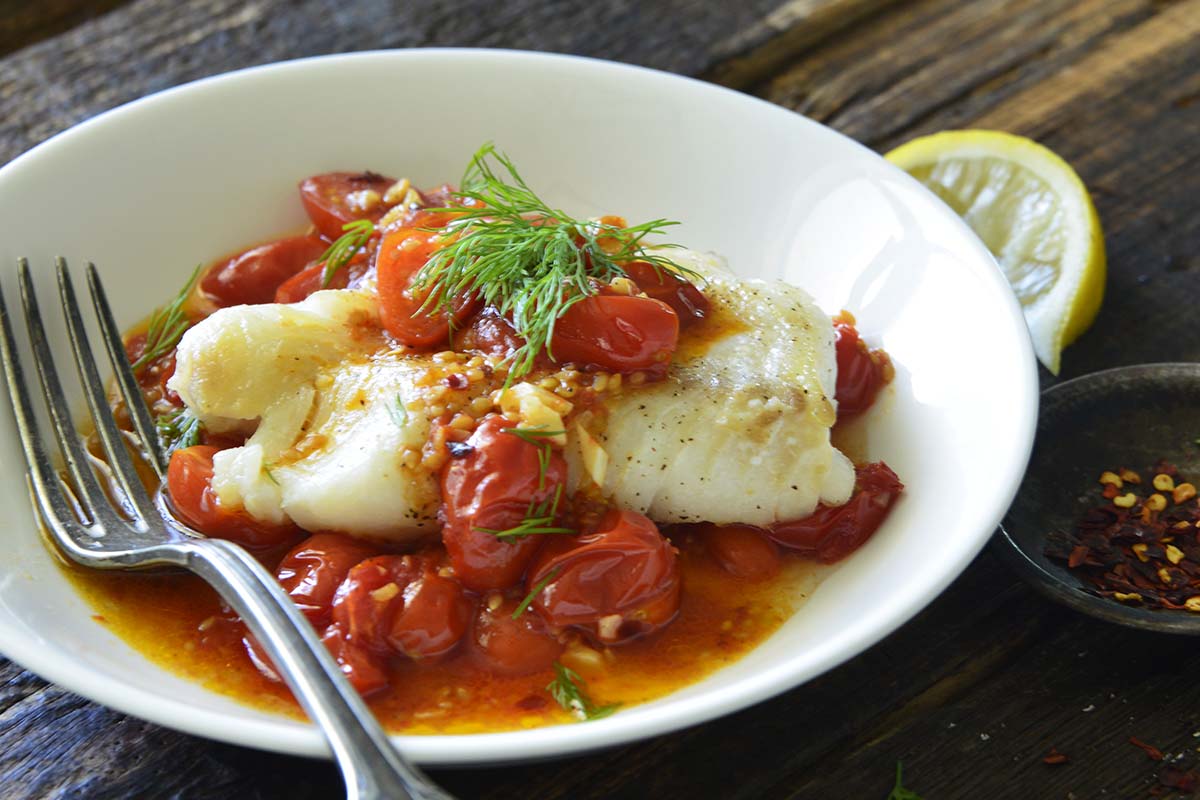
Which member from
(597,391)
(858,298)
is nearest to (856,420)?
(858,298)

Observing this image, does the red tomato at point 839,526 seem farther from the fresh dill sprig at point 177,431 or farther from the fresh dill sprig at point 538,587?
the fresh dill sprig at point 177,431

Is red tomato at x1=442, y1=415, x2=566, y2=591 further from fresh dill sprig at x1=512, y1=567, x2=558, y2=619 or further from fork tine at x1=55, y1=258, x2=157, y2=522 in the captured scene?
fork tine at x1=55, y1=258, x2=157, y2=522

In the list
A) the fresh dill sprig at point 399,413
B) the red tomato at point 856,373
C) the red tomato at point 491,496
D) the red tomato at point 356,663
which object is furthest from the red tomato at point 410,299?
the red tomato at point 856,373

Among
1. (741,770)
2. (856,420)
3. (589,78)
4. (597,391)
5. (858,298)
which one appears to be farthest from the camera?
(589,78)

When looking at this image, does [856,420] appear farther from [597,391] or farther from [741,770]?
[741,770]

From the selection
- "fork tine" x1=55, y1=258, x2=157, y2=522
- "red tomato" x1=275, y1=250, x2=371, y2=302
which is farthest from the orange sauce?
"red tomato" x1=275, y1=250, x2=371, y2=302

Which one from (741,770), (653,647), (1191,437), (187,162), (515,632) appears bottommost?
(1191,437)

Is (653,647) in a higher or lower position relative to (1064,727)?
higher
